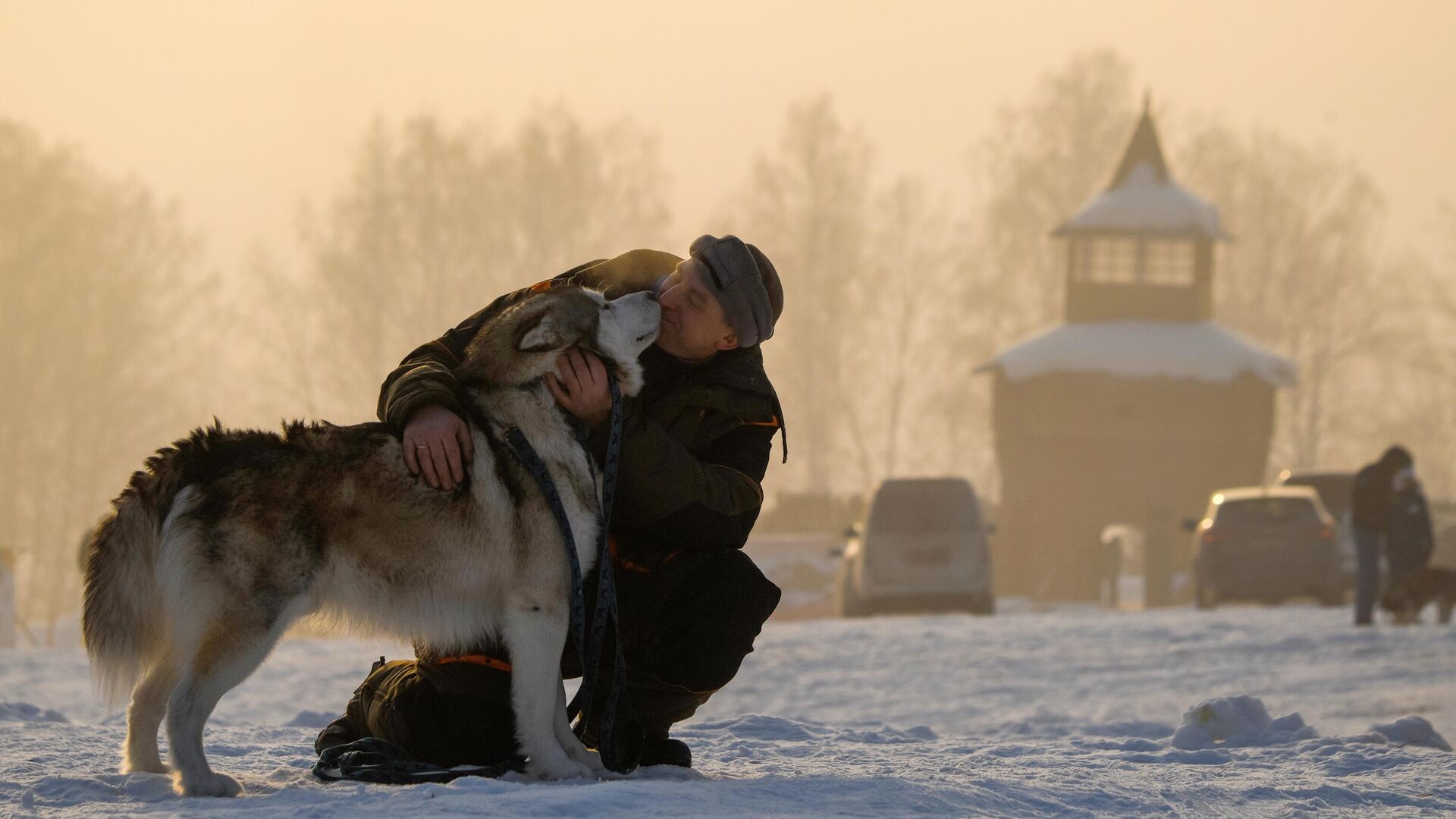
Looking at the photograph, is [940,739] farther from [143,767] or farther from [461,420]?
[143,767]

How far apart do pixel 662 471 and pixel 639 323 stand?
43 cm

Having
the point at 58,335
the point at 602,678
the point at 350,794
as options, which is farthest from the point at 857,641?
the point at 58,335

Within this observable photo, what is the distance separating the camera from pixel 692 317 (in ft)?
17.0

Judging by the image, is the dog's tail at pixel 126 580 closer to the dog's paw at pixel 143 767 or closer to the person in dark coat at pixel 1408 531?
the dog's paw at pixel 143 767

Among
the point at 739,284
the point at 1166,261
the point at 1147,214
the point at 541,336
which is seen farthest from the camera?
the point at 1166,261

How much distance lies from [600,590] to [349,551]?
2.42ft

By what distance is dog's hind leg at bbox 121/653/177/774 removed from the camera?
4.79 metres

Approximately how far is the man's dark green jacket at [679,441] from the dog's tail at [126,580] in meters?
0.68

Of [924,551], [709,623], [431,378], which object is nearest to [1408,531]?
[924,551]

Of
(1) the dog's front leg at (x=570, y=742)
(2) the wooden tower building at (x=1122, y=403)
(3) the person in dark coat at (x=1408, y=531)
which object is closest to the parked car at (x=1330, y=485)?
(2) the wooden tower building at (x=1122, y=403)

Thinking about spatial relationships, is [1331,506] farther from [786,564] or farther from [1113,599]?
[786,564]

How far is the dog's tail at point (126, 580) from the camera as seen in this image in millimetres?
4703

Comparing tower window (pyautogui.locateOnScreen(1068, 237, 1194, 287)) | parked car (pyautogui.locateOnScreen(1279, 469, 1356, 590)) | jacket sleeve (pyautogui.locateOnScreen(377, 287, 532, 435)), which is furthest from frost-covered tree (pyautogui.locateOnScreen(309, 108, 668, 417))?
jacket sleeve (pyautogui.locateOnScreen(377, 287, 532, 435))

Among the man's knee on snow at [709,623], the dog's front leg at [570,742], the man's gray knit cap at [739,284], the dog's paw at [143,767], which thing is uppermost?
the man's gray knit cap at [739,284]
